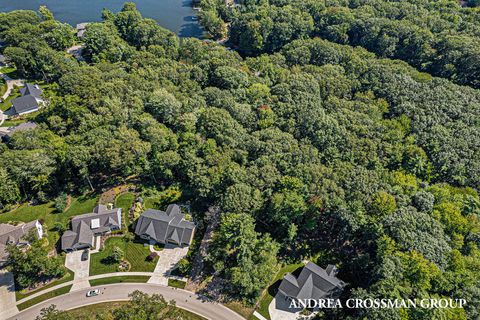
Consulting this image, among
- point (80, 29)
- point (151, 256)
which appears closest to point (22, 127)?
point (151, 256)

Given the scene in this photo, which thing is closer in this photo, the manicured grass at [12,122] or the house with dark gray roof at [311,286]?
the house with dark gray roof at [311,286]

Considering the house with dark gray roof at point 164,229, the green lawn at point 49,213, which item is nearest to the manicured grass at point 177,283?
the house with dark gray roof at point 164,229

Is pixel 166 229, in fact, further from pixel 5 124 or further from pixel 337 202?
pixel 5 124

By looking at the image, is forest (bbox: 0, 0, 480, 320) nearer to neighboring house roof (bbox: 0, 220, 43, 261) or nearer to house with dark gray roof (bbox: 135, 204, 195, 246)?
house with dark gray roof (bbox: 135, 204, 195, 246)

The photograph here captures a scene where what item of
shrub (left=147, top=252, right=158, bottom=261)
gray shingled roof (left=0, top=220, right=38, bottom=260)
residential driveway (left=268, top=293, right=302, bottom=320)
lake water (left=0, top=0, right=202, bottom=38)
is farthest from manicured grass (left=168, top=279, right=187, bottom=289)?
lake water (left=0, top=0, right=202, bottom=38)

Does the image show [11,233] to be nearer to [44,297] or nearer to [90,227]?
[90,227]

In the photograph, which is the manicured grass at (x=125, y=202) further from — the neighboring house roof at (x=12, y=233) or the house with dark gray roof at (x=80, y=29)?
the house with dark gray roof at (x=80, y=29)

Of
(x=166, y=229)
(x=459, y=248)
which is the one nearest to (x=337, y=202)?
(x=459, y=248)
